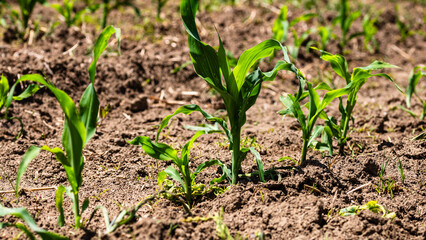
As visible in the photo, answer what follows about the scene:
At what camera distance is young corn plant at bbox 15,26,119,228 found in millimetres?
1808

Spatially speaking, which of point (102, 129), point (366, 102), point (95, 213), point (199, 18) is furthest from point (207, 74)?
point (199, 18)

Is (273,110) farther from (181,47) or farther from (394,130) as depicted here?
(181,47)

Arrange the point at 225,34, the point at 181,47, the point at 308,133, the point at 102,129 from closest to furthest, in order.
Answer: the point at 308,133, the point at 102,129, the point at 181,47, the point at 225,34

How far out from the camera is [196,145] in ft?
8.94

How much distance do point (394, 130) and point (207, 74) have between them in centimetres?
158

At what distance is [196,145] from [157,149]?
1.87 ft

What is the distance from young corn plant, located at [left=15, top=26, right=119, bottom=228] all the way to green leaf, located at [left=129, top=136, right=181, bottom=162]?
0.30 metres

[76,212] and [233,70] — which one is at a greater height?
[233,70]

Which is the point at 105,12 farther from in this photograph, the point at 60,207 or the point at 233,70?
the point at 60,207

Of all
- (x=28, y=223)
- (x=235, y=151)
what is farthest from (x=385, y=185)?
(x=28, y=223)

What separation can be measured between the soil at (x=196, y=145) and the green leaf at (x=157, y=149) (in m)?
0.23

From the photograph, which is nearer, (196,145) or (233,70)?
(233,70)

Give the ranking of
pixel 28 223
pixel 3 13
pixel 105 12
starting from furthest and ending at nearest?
pixel 3 13 → pixel 105 12 → pixel 28 223

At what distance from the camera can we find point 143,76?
3641 millimetres
